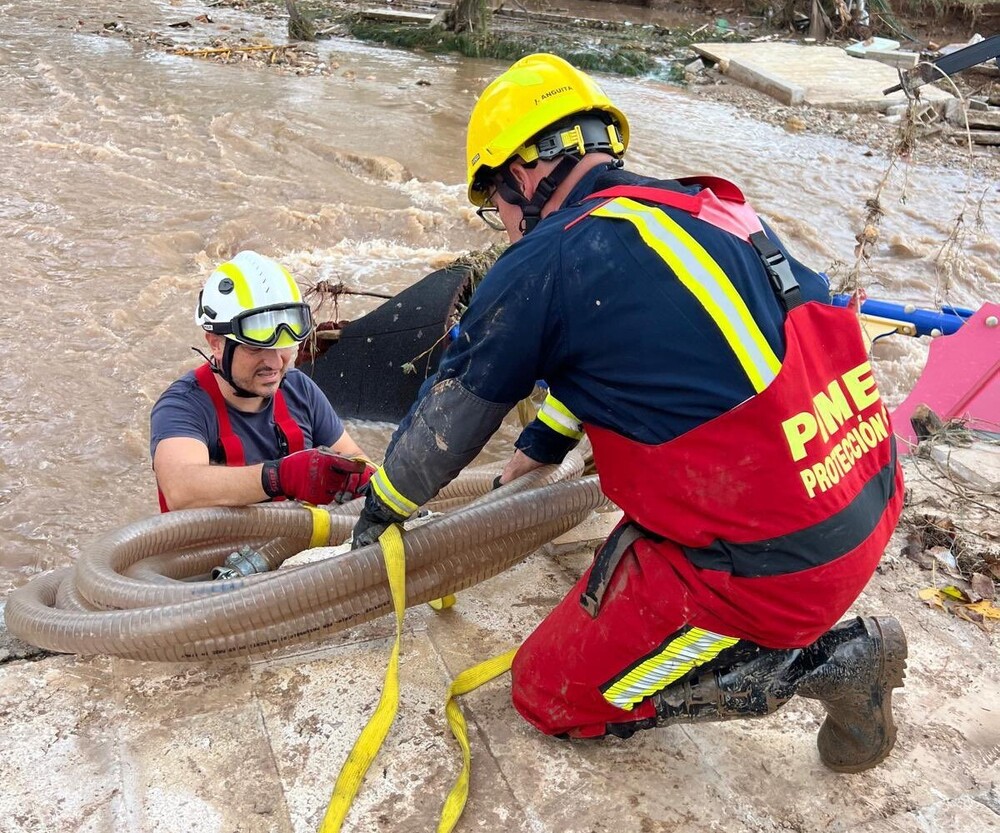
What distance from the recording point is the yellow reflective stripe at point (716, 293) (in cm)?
194

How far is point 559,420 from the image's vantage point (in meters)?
2.88

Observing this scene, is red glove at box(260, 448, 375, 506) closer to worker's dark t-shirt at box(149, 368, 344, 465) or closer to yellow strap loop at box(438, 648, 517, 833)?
worker's dark t-shirt at box(149, 368, 344, 465)

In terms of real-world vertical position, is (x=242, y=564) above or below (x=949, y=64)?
below

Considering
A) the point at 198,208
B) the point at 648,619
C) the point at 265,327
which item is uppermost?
the point at 265,327

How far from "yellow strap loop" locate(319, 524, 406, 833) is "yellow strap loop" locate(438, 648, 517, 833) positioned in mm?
168

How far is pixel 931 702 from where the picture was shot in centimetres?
269

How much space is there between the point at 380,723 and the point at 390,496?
2.01 feet

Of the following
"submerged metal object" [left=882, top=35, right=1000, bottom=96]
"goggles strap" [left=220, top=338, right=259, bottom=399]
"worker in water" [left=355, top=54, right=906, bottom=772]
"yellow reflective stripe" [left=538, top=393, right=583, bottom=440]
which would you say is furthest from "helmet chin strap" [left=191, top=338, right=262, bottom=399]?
"submerged metal object" [left=882, top=35, right=1000, bottom=96]

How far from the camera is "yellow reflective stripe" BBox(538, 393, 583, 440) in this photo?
284 centimetres

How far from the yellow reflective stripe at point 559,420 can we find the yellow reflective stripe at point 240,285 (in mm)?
1116

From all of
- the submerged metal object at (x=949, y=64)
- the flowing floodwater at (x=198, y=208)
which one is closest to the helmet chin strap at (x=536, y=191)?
the submerged metal object at (x=949, y=64)

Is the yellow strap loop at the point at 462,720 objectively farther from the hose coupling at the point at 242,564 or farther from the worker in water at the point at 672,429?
the hose coupling at the point at 242,564

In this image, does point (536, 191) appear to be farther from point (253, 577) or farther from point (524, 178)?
point (253, 577)

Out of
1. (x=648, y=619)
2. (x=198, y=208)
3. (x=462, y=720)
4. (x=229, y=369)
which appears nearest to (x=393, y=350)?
(x=229, y=369)
